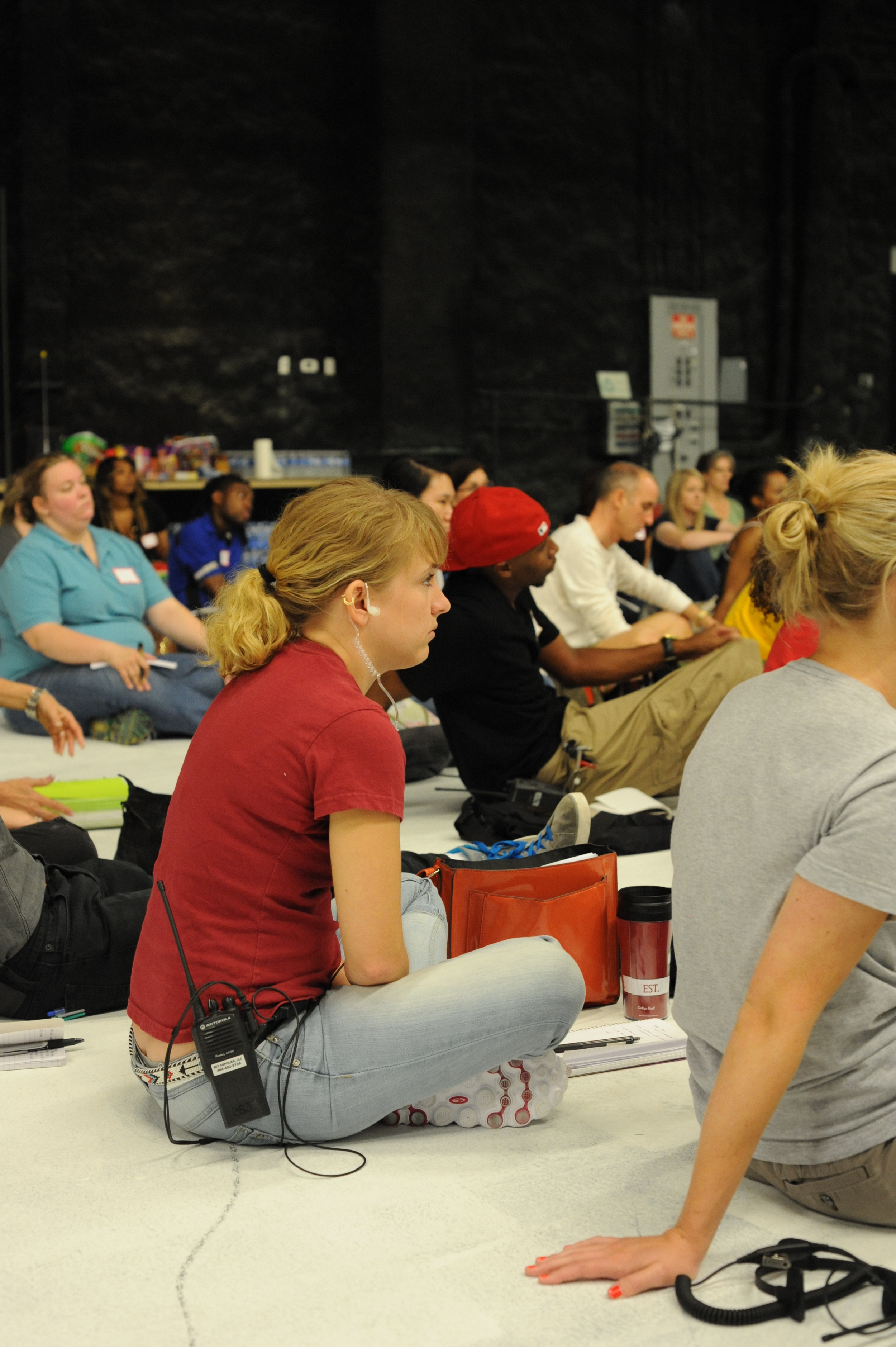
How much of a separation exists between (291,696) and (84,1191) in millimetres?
712

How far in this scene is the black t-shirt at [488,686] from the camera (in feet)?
11.5

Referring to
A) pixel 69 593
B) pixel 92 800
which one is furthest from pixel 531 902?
pixel 69 593

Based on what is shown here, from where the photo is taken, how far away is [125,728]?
202 inches

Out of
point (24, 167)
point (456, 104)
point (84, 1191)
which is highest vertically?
point (456, 104)

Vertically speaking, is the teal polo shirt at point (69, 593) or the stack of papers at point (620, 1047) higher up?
the teal polo shirt at point (69, 593)

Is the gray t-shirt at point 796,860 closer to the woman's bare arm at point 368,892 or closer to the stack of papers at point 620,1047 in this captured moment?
the woman's bare arm at point 368,892

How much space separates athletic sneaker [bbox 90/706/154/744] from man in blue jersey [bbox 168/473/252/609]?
185 centimetres

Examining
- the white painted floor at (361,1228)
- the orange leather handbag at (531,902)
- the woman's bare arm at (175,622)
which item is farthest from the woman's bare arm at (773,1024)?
the woman's bare arm at (175,622)

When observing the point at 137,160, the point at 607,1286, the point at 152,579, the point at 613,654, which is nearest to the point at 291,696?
the point at 607,1286

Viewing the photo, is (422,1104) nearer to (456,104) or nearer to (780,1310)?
(780,1310)

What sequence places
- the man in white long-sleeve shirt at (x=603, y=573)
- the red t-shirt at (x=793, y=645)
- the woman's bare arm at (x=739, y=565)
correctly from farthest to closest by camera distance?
the woman's bare arm at (x=739, y=565) → the man in white long-sleeve shirt at (x=603, y=573) → the red t-shirt at (x=793, y=645)

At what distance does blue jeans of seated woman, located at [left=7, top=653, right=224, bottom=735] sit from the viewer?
201 inches

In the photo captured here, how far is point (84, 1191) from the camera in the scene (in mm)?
1762

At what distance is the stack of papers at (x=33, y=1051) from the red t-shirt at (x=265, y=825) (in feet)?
1.61
